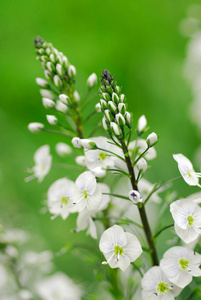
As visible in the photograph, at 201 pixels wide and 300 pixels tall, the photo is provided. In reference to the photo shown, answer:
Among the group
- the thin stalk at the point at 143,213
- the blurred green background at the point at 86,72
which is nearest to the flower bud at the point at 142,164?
the thin stalk at the point at 143,213

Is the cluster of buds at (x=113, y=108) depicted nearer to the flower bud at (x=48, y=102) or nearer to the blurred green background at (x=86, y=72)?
the flower bud at (x=48, y=102)

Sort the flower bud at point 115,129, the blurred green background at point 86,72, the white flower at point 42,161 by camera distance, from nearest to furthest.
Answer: the flower bud at point 115,129 < the white flower at point 42,161 < the blurred green background at point 86,72

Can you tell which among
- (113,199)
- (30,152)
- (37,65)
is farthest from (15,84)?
(113,199)

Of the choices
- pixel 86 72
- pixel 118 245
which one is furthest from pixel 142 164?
pixel 86 72

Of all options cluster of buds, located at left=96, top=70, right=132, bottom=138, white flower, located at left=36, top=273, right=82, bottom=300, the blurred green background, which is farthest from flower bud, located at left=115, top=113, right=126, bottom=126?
the blurred green background

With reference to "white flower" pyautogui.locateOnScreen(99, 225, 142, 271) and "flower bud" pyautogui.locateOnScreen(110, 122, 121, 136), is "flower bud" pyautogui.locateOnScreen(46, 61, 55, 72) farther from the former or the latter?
"white flower" pyautogui.locateOnScreen(99, 225, 142, 271)

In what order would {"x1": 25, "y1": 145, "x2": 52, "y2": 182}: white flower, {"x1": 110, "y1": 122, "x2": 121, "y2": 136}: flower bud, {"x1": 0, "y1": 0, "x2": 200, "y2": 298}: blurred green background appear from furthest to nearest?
{"x1": 0, "y1": 0, "x2": 200, "y2": 298}: blurred green background, {"x1": 25, "y1": 145, "x2": 52, "y2": 182}: white flower, {"x1": 110, "y1": 122, "x2": 121, "y2": 136}: flower bud
